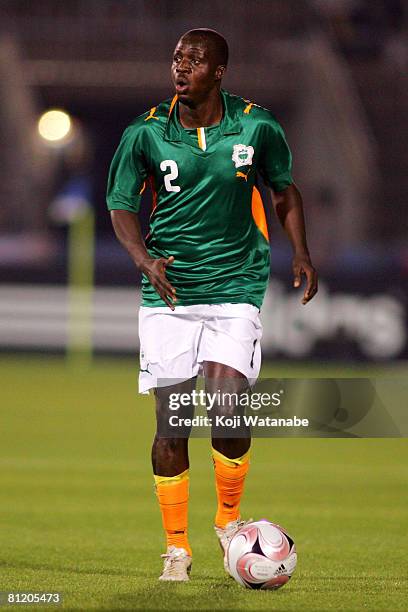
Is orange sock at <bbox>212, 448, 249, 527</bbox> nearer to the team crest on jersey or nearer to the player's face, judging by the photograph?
the team crest on jersey

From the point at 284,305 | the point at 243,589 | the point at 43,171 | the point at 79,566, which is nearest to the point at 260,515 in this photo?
the point at 79,566

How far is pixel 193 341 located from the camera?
591cm

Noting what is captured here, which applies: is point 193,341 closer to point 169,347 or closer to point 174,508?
point 169,347

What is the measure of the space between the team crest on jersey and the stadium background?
5.78ft

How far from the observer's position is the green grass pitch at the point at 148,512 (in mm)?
5414

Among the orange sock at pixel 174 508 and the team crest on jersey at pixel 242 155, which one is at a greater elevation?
the team crest on jersey at pixel 242 155

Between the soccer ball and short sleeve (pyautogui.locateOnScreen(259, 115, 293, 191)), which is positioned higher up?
short sleeve (pyautogui.locateOnScreen(259, 115, 293, 191))

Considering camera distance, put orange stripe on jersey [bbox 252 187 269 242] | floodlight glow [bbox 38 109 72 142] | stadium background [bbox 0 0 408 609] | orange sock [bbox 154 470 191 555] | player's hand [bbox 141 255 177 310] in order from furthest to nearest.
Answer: floodlight glow [bbox 38 109 72 142] < stadium background [bbox 0 0 408 609] < orange stripe on jersey [bbox 252 187 269 242] < orange sock [bbox 154 470 191 555] < player's hand [bbox 141 255 177 310]

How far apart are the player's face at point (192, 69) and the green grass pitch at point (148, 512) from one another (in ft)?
6.68

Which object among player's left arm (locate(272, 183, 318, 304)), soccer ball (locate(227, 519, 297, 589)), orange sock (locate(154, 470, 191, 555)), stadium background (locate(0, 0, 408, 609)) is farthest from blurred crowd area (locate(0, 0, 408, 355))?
soccer ball (locate(227, 519, 297, 589))

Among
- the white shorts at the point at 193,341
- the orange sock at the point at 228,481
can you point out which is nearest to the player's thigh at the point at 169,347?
the white shorts at the point at 193,341

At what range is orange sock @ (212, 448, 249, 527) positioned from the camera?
19.6ft

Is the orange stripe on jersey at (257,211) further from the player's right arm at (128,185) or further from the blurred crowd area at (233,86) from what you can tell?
the blurred crowd area at (233,86)

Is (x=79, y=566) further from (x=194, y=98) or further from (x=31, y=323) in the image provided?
(x=31, y=323)
